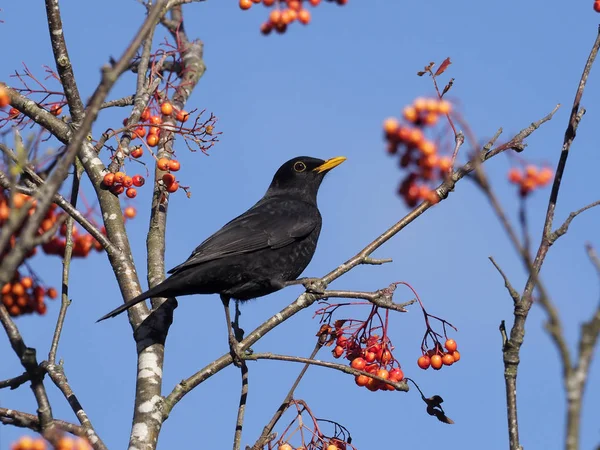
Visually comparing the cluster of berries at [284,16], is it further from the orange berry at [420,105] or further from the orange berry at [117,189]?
the orange berry at [117,189]

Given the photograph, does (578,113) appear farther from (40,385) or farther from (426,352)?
(40,385)

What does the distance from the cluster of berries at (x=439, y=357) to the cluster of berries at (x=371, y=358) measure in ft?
0.74

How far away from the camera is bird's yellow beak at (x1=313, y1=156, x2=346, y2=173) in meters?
8.40

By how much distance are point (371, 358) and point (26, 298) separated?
7.55 ft

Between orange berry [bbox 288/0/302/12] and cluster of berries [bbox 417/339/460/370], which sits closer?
orange berry [bbox 288/0/302/12]

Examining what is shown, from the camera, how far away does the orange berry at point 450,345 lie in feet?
17.2

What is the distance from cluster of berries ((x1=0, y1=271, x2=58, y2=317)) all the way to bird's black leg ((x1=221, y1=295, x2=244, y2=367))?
1261 millimetres

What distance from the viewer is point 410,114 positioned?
2.43m

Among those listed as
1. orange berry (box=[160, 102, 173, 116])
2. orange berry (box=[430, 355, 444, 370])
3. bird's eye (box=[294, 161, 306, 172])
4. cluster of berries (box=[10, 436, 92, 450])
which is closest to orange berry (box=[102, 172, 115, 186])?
orange berry (box=[160, 102, 173, 116])

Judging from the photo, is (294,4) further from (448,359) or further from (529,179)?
(448,359)

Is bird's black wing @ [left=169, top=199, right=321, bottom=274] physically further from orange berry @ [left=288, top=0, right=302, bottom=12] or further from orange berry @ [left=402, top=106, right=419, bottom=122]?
orange berry @ [left=402, top=106, right=419, bottom=122]

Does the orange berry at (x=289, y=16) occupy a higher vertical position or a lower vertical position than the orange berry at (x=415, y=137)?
higher

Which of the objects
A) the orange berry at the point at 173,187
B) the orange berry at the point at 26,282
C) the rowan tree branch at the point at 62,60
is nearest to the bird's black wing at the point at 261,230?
the orange berry at the point at 173,187

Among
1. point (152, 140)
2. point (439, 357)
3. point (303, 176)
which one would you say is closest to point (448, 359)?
point (439, 357)
